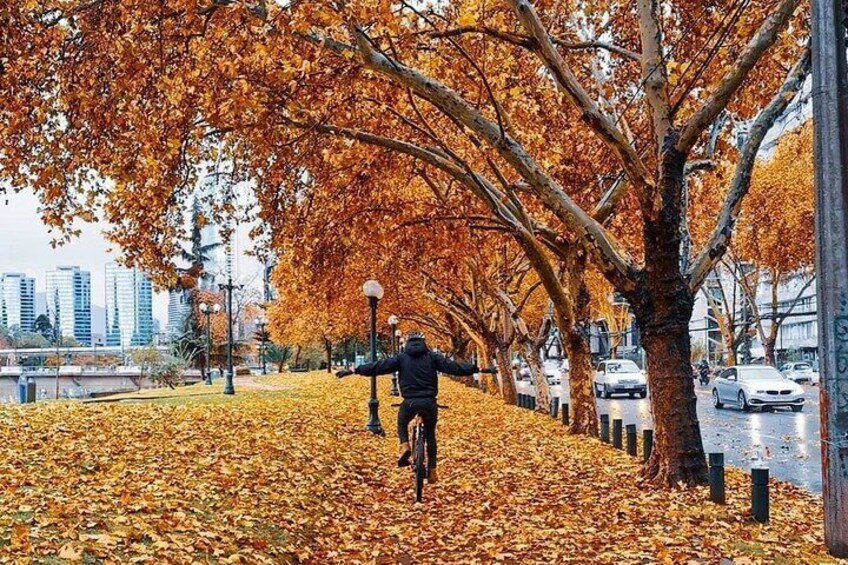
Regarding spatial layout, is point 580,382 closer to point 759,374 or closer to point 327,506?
point 327,506

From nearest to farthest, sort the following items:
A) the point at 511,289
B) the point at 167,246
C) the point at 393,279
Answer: the point at 167,246, the point at 393,279, the point at 511,289

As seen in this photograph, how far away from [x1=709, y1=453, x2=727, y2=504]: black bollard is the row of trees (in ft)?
2.94

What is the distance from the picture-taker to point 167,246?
46.2 ft

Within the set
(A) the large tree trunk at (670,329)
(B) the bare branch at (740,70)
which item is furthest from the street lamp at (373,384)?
(B) the bare branch at (740,70)

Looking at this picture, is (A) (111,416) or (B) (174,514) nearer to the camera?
(B) (174,514)

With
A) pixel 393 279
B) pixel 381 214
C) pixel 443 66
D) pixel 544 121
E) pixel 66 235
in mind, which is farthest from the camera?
pixel 393 279

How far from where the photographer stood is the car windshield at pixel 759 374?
2853 centimetres

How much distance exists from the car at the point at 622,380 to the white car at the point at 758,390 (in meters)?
7.92

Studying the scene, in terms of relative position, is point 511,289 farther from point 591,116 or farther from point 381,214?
point 591,116

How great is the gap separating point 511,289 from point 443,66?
20.1 m

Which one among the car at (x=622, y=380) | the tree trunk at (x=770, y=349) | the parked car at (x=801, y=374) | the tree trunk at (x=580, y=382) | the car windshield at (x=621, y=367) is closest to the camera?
the tree trunk at (x=580, y=382)

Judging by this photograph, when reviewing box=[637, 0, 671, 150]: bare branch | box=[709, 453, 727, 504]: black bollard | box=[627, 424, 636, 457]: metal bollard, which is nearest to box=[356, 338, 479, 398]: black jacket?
box=[709, 453, 727, 504]: black bollard

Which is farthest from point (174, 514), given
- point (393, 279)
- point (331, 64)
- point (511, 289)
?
point (511, 289)

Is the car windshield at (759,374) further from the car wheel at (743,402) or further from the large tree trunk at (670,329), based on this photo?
the large tree trunk at (670,329)
